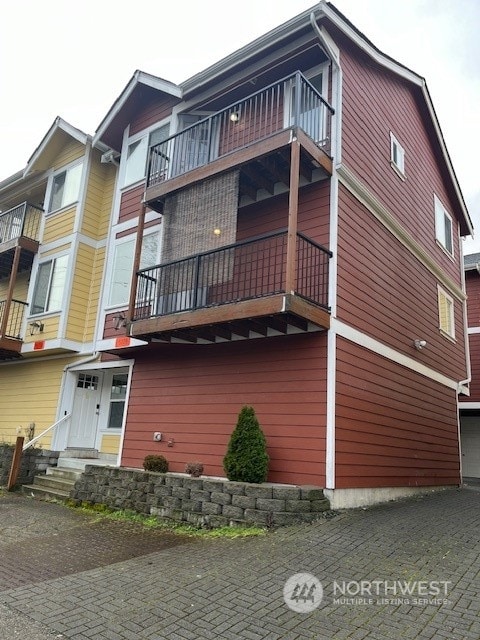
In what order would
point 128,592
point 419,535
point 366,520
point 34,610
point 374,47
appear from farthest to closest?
1. point 374,47
2. point 366,520
3. point 419,535
4. point 128,592
5. point 34,610

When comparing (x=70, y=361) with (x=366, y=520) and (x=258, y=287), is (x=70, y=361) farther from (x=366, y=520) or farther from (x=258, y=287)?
(x=366, y=520)

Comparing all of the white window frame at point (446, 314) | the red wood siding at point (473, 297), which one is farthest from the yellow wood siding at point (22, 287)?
the red wood siding at point (473, 297)

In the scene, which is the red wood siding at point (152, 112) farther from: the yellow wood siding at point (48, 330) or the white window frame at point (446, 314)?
the white window frame at point (446, 314)

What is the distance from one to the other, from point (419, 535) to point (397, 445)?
3604mm

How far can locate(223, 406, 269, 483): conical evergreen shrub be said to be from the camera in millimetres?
7234

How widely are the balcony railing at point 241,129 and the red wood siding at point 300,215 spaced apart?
925mm

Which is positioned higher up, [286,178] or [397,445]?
[286,178]

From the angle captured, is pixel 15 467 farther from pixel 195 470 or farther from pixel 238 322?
pixel 238 322

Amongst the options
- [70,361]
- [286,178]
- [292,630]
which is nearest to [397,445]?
[286,178]

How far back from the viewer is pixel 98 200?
13.6 metres

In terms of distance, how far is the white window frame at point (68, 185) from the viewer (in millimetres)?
13672

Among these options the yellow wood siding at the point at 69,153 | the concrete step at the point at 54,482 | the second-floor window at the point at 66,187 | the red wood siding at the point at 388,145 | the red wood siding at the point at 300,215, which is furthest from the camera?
the yellow wood siding at the point at 69,153

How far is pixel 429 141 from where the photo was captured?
47.2 feet

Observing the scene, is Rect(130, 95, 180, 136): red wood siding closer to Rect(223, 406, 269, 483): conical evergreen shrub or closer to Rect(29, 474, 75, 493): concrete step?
Rect(223, 406, 269, 483): conical evergreen shrub
